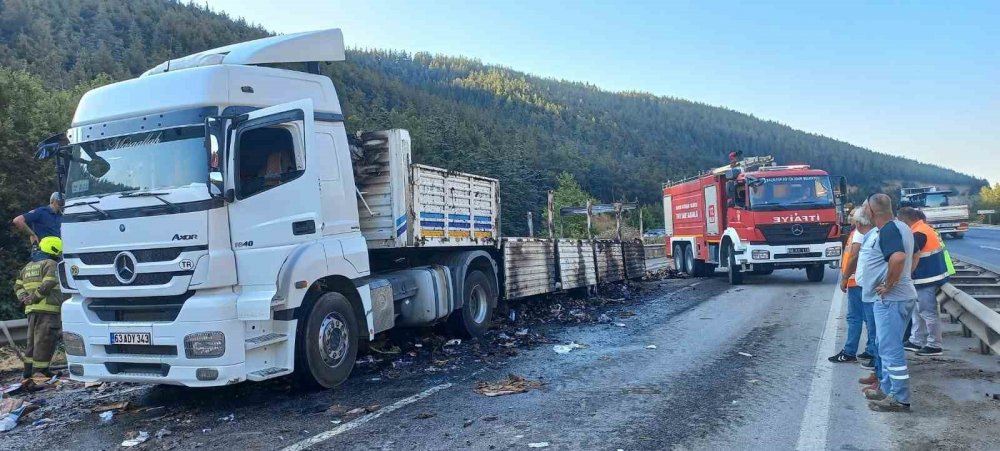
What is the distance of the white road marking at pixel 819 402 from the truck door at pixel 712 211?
7826 millimetres

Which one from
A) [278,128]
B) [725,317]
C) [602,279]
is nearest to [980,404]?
[725,317]

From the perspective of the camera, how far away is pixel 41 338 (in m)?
6.86

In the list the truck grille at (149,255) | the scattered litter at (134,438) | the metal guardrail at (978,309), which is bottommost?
the scattered litter at (134,438)

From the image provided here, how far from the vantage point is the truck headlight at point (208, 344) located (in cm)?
505

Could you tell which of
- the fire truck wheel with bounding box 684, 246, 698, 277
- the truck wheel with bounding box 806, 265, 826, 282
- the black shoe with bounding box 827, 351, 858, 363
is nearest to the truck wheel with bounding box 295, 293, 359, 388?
the black shoe with bounding box 827, 351, 858, 363

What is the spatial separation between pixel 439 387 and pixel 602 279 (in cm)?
872

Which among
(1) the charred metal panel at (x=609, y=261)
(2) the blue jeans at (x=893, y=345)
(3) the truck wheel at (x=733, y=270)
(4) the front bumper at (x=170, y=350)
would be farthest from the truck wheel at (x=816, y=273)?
(4) the front bumper at (x=170, y=350)

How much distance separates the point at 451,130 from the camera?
61312 millimetres

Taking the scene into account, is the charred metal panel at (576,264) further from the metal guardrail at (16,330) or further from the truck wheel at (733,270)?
the metal guardrail at (16,330)

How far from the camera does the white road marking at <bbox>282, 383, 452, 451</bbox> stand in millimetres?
4453

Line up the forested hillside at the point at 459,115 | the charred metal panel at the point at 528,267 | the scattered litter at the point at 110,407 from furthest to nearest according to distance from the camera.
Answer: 1. the forested hillside at the point at 459,115
2. the charred metal panel at the point at 528,267
3. the scattered litter at the point at 110,407

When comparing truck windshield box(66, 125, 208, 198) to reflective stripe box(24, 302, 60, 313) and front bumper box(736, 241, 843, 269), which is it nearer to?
reflective stripe box(24, 302, 60, 313)

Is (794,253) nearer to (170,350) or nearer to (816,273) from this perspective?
(816,273)

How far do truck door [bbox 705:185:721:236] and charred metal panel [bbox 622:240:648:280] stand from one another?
1.76 meters
